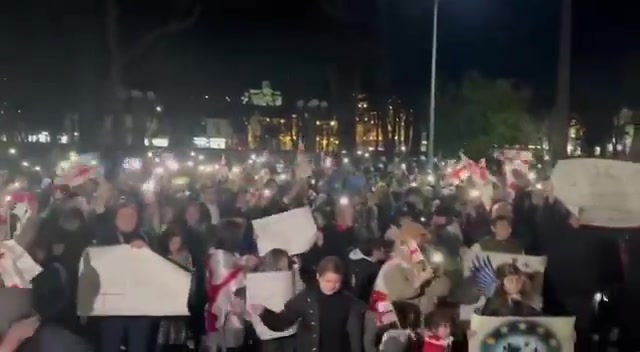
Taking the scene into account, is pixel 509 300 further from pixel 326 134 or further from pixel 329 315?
pixel 326 134

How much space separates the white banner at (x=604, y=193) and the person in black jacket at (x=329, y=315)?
1.74m

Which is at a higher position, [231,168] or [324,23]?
[324,23]

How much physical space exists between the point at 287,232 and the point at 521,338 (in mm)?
1443

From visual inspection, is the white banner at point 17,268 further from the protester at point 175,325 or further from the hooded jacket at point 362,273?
the hooded jacket at point 362,273

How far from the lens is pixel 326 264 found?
13.8 feet

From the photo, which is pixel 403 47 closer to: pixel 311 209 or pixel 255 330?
pixel 311 209

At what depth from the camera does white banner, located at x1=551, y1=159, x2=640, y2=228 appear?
5.13 meters

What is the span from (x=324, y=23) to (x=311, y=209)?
1429 mm

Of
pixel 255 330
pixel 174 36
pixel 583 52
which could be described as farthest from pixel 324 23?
pixel 255 330

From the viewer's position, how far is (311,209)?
5.34 metres

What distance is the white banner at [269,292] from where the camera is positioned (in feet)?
14.9

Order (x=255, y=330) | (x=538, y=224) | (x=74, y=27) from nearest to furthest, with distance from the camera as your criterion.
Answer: (x=255, y=330), (x=538, y=224), (x=74, y=27)

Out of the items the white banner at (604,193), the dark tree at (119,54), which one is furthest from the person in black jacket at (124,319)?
the white banner at (604,193)

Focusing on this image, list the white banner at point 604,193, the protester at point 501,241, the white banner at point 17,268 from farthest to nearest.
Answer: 1. the white banner at point 604,193
2. the protester at point 501,241
3. the white banner at point 17,268
